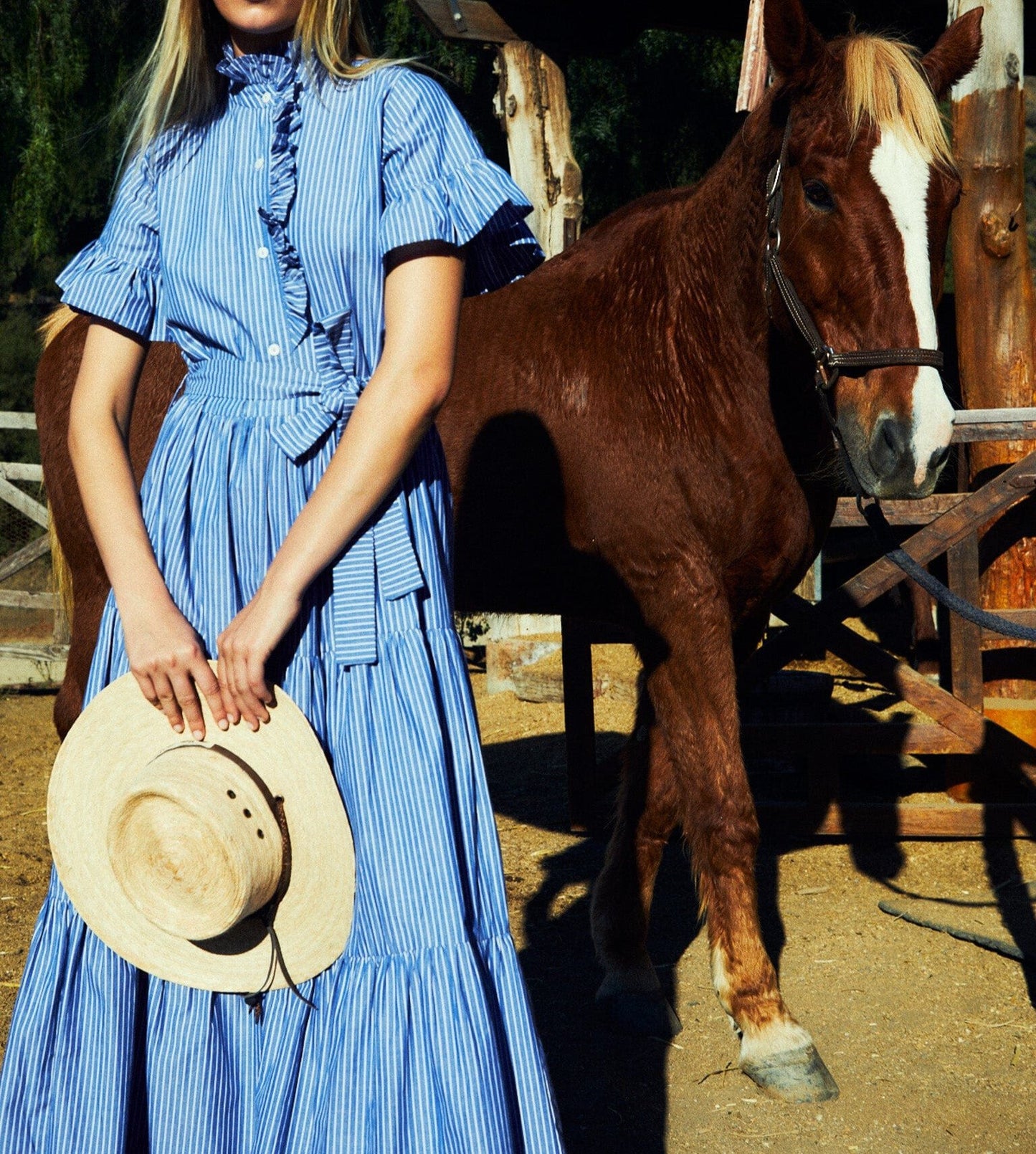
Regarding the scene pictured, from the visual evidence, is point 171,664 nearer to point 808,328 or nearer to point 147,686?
point 147,686

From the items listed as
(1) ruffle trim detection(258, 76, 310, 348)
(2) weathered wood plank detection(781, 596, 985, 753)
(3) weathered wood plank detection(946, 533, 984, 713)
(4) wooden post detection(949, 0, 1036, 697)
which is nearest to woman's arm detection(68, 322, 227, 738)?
(1) ruffle trim detection(258, 76, 310, 348)

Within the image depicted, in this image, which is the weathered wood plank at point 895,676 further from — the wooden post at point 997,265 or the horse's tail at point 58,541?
the horse's tail at point 58,541

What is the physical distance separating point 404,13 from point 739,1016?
286 inches

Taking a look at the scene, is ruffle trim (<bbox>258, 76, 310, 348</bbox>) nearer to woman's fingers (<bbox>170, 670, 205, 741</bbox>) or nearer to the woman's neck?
the woman's neck

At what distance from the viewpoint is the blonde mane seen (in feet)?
8.01

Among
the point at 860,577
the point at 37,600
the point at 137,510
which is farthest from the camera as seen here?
the point at 37,600

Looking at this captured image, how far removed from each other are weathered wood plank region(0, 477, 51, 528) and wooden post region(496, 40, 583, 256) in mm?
3644

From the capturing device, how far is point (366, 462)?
138 centimetres

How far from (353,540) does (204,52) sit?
661 mm

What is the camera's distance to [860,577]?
13.6 ft

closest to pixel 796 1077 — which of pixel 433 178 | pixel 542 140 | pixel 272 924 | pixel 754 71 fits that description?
pixel 272 924

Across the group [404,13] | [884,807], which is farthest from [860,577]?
[404,13]

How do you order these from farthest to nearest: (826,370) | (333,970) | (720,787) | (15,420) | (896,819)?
(15,420), (896,819), (720,787), (826,370), (333,970)

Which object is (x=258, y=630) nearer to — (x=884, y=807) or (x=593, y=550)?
(x=593, y=550)
